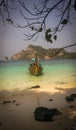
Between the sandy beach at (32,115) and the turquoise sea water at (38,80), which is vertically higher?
the sandy beach at (32,115)

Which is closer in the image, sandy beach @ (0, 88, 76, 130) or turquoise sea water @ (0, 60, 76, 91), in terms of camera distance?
sandy beach @ (0, 88, 76, 130)

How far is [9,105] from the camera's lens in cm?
839

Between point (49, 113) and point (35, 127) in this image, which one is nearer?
point (35, 127)

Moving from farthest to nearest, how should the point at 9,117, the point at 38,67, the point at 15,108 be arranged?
the point at 38,67 < the point at 15,108 < the point at 9,117

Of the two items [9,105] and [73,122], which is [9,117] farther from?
[73,122]

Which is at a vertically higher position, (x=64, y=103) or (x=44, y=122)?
(x=44, y=122)

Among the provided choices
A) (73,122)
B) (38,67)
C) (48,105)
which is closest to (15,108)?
(48,105)

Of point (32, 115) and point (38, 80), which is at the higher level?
point (32, 115)

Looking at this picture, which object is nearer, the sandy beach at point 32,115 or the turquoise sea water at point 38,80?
Answer: the sandy beach at point 32,115

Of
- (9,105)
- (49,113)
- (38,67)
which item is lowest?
(38,67)

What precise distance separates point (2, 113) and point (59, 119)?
205cm

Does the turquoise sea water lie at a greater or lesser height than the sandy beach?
lesser

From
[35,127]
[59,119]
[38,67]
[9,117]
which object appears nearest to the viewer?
[35,127]

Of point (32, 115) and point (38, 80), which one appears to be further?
point (38, 80)
